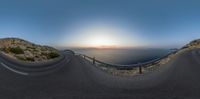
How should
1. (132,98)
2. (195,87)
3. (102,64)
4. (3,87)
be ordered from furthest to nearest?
(102,64)
(195,87)
(3,87)
(132,98)

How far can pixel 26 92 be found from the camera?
11703 mm

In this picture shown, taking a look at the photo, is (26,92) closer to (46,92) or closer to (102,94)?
(46,92)

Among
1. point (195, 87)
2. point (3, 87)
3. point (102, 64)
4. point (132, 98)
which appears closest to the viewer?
point (132, 98)

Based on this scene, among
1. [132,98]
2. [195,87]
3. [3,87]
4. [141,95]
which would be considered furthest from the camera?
[195,87]

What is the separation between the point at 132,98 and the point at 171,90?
2.62m

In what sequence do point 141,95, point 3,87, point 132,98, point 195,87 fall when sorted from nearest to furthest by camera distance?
1. point 132,98
2. point 141,95
3. point 3,87
4. point 195,87

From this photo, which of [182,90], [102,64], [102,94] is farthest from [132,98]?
[102,64]

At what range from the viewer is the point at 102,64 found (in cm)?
3309

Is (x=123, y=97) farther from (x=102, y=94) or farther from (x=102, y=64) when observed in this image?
(x=102, y=64)

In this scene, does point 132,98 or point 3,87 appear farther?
point 3,87

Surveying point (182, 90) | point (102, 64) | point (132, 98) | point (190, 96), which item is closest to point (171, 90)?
point (182, 90)

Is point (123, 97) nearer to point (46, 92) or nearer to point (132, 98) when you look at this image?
point (132, 98)

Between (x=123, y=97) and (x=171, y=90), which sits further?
(x=171, y=90)

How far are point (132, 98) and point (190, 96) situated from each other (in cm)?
210
